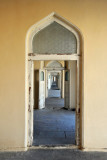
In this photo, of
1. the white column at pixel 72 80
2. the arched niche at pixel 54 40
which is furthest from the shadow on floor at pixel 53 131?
the arched niche at pixel 54 40

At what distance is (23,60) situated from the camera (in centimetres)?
297

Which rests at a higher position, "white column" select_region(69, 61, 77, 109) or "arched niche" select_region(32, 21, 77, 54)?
"arched niche" select_region(32, 21, 77, 54)

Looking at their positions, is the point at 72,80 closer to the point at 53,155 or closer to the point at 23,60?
the point at 23,60

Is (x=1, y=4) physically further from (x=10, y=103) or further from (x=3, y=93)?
(x=10, y=103)

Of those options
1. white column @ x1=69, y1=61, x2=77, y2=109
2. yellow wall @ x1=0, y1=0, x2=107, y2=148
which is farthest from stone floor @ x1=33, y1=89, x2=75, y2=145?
white column @ x1=69, y1=61, x2=77, y2=109

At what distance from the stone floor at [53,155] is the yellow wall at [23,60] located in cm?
17

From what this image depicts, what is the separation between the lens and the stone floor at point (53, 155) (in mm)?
2770

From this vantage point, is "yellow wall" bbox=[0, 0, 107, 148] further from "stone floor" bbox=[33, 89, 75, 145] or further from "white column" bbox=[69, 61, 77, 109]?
"white column" bbox=[69, 61, 77, 109]

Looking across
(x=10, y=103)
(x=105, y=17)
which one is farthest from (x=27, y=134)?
(x=105, y=17)

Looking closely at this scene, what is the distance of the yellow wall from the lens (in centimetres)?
295

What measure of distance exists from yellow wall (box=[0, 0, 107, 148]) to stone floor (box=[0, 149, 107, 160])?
170 millimetres

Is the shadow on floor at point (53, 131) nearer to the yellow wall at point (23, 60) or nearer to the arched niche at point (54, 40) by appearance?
the yellow wall at point (23, 60)

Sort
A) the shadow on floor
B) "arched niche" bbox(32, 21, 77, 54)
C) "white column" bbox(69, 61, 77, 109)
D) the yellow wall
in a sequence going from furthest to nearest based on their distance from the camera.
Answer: "white column" bbox(69, 61, 77, 109)
the shadow on floor
"arched niche" bbox(32, 21, 77, 54)
the yellow wall

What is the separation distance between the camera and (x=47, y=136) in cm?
379
